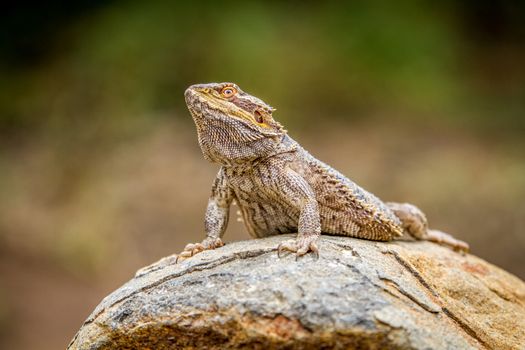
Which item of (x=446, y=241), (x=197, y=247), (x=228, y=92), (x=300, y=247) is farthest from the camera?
(x=446, y=241)

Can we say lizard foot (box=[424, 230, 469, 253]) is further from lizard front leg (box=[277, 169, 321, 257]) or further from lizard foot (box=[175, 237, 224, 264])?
lizard foot (box=[175, 237, 224, 264])

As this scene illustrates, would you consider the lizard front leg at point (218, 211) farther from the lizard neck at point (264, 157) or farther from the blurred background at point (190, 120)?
the blurred background at point (190, 120)

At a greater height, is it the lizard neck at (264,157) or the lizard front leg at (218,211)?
the lizard neck at (264,157)

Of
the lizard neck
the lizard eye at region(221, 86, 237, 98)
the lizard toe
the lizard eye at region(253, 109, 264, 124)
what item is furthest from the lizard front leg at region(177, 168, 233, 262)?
the lizard toe

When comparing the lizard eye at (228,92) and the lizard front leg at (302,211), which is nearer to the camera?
the lizard front leg at (302,211)

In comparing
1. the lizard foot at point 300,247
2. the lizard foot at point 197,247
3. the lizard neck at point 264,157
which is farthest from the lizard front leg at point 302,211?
the lizard foot at point 197,247

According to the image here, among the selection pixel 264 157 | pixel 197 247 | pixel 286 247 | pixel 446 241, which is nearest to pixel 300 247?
pixel 286 247

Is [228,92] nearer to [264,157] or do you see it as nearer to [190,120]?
[264,157]
